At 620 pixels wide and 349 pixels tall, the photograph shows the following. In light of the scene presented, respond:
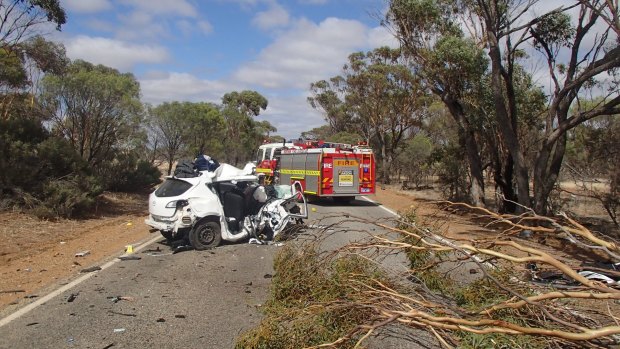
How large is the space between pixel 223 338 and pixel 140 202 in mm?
17950

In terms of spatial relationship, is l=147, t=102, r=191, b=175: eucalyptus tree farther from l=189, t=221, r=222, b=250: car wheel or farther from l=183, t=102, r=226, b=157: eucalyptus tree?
l=189, t=221, r=222, b=250: car wheel

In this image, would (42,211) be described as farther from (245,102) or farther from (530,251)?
(245,102)

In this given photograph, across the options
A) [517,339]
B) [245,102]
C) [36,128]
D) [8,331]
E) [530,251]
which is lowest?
[8,331]

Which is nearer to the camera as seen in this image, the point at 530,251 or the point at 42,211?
the point at 530,251

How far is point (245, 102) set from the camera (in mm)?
67938

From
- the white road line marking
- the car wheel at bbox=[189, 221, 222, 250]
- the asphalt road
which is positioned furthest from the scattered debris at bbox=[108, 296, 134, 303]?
the car wheel at bbox=[189, 221, 222, 250]

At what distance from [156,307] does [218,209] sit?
4404 mm

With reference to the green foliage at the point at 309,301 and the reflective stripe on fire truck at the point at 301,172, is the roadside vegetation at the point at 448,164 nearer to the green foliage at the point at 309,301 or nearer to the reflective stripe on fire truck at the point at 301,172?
the green foliage at the point at 309,301

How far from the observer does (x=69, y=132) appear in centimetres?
2233

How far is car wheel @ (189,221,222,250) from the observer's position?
1073 cm

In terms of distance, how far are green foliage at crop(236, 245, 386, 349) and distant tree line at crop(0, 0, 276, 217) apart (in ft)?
40.2

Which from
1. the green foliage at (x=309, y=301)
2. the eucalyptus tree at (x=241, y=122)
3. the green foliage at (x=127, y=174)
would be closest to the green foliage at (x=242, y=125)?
the eucalyptus tree at (x=241, y=122)

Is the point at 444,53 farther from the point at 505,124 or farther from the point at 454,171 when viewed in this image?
the point at 454,171

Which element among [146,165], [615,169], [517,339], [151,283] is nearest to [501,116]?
[615,169]
